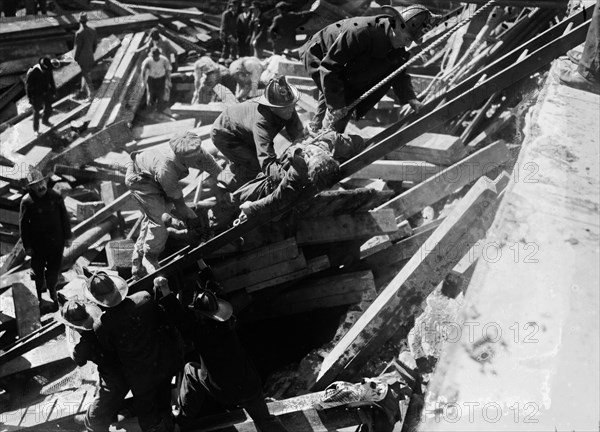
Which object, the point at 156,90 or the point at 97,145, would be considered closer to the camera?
the point at 97,145

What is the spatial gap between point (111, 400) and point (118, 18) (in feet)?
38.2

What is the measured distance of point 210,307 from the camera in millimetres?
5227

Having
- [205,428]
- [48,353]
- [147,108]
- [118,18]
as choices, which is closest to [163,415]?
[205,428]

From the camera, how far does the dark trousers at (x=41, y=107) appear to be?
37.5 ft

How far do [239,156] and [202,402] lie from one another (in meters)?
2.41

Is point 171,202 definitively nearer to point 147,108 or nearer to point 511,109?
point 511,109

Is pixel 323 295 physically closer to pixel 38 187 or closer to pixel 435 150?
pixel 435 150

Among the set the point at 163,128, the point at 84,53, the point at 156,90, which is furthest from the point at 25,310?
the point at 84,53

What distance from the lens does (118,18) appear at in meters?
15.3

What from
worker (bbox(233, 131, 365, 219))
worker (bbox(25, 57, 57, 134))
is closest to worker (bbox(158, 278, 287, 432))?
worker (bbox(233, 131, 365, 219))

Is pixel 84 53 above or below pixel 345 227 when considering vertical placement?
above

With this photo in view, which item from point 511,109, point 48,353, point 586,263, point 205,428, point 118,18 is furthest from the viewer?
point 118,18

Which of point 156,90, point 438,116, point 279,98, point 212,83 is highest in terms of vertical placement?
point 279,98

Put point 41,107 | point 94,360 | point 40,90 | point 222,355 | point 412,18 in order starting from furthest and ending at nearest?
point 41,107 → point 40,90 → point 412,18 → point 94,360 → point 222,355
